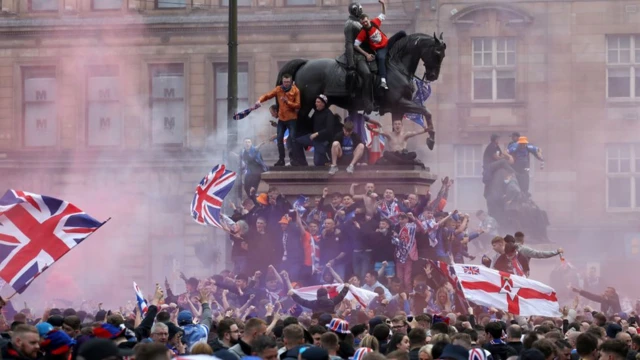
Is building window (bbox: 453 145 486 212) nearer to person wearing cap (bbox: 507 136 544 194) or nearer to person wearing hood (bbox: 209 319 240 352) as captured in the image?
person wearing cap (bbox: 507 136 544 194)

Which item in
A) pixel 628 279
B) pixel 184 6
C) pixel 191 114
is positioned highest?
pixel 184 6

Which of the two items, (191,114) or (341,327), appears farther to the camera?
(191,114)

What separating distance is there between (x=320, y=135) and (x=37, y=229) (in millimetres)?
7507

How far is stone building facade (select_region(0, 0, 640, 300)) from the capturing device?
Answer: 39344 mm

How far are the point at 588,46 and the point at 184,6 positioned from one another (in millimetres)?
11382

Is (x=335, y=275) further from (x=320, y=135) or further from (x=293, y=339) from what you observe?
(x=293, y=339)

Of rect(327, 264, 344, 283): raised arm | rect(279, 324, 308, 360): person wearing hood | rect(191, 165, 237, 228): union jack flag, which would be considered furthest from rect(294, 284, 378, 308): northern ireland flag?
rect(279, 324, 308, 360): person wearing hood

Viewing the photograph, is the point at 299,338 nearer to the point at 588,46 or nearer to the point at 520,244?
the point at 520,244

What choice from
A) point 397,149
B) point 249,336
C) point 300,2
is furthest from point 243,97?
point 249,336

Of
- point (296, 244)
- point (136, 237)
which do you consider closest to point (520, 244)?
point (296, 244)

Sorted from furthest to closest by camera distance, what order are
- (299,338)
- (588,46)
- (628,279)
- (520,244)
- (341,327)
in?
(588,46)
(628,279)
(520,244)
(341,327)
(299,338)

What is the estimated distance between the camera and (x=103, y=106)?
42.2m

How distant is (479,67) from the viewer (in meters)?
40.9

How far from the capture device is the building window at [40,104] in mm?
42531
